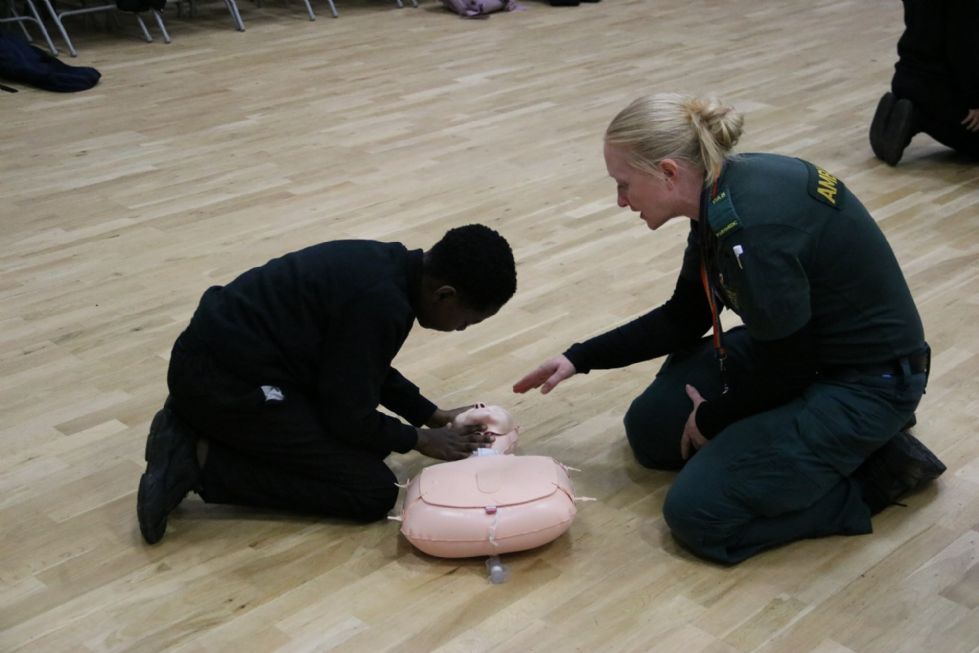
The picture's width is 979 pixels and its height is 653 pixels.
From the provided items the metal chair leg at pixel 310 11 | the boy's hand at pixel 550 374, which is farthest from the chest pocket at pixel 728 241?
the metal chair leg at pixel 310 11

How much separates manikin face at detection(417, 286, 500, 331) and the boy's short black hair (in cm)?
1

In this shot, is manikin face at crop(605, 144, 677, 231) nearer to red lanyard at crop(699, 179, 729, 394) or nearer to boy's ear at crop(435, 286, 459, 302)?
red lanyard at crop(699, 179, 729, 394)

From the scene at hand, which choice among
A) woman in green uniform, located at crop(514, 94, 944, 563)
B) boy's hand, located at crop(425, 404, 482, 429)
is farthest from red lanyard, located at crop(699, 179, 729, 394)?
boy's hand, located at crop(425, 404, 482, 429)

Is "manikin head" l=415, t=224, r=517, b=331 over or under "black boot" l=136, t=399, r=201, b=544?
over

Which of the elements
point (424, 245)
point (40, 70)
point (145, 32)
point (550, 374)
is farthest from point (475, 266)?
point (145, 32)

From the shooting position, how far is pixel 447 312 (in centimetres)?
213

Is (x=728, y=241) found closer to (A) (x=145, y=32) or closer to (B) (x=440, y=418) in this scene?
(B) (x=440, y=418)

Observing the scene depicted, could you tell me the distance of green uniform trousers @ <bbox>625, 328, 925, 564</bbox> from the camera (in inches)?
82.5

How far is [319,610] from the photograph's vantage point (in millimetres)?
2012

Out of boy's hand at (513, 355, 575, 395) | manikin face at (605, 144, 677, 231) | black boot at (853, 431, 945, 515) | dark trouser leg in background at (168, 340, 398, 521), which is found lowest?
black boot at (853, 431, 945, 515)

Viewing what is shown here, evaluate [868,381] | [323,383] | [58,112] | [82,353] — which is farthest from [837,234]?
[58,112]

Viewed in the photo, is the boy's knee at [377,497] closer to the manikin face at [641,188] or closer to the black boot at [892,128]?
the manikin face at [641,188]

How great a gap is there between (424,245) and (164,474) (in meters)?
1.49

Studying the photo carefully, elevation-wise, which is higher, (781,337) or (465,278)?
(465,278)
